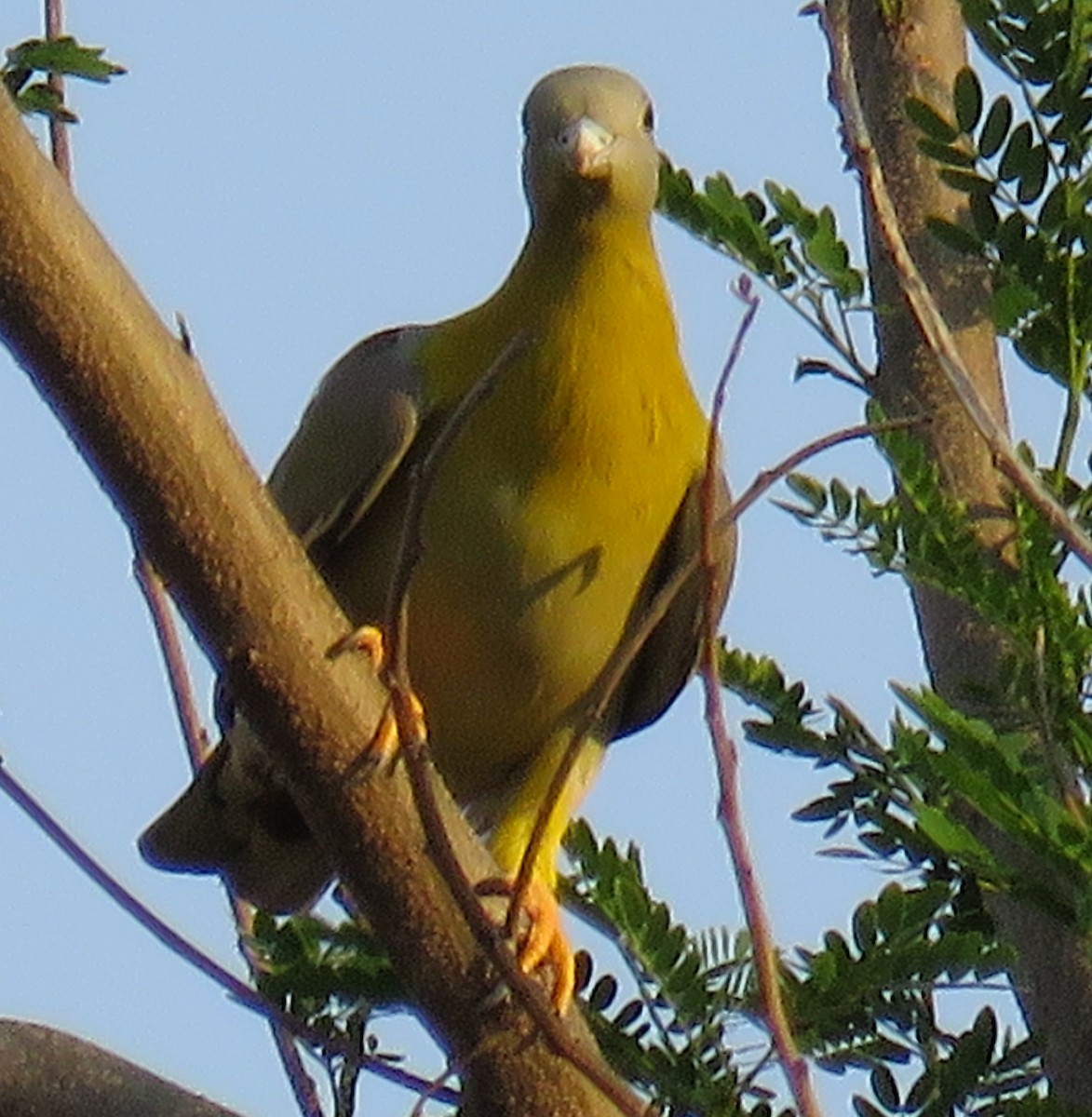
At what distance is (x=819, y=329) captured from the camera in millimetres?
3225

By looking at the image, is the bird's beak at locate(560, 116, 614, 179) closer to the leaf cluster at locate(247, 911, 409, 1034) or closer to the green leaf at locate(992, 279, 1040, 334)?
the green leaf at locate(992, 279, 1040, 334)

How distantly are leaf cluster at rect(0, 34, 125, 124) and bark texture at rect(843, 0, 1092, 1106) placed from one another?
867 millimetres

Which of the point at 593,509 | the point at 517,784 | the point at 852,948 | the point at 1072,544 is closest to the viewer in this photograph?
the point at 1072,544

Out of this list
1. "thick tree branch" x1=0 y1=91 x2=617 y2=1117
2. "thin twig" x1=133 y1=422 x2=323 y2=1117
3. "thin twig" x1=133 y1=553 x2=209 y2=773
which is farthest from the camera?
"thin twig" x1=133 y1=553 x2=209 y2=773

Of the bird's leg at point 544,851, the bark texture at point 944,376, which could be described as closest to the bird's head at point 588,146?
the bark texture at point 944,376

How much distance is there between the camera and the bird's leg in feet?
8.43

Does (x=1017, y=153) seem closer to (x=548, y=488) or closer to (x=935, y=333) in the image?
(x=548, y=488)

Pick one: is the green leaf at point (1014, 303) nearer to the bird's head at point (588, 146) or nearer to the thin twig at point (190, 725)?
the bird's head at point (588, 146)

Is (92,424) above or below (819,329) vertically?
below

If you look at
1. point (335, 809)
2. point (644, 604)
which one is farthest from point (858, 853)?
point (335, 809)

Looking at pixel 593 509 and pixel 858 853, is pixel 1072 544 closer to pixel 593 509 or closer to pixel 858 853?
pixel 858 853

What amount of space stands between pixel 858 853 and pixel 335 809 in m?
0.87

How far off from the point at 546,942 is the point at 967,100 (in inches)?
42.8

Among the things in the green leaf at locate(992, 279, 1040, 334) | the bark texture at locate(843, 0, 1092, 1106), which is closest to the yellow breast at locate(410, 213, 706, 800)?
the bark texture at locate(843, 0, 1092, 1106)
